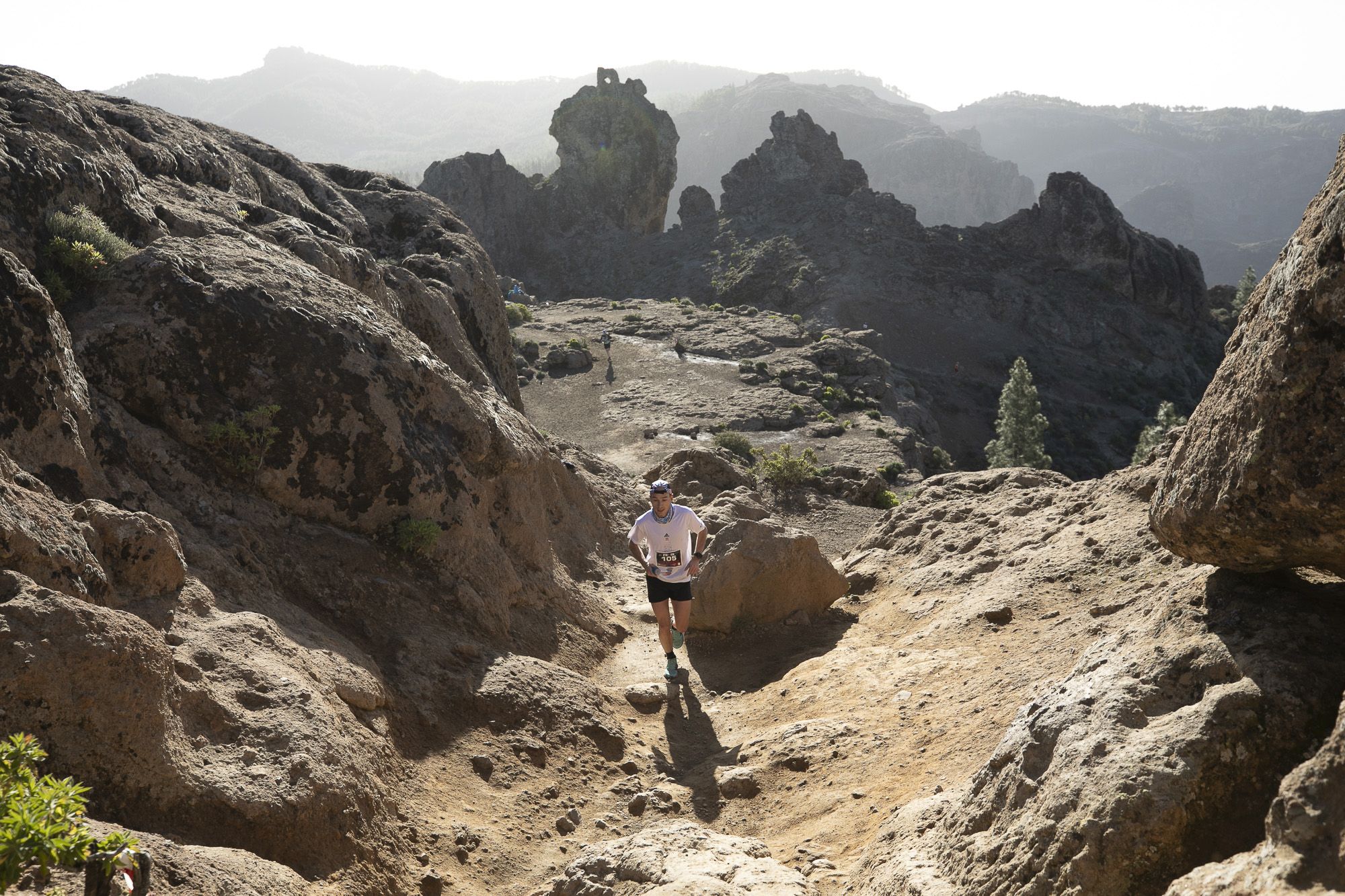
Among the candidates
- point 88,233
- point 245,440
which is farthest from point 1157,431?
point 88,233

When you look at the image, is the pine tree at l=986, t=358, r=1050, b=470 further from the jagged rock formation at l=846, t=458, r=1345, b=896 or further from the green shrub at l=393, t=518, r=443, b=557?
the jagged rock formation at l=846, t=458, r=1345, b=896

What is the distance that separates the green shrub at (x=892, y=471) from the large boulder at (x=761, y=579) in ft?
71.0

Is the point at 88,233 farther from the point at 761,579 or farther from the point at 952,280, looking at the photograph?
the point at 952,280

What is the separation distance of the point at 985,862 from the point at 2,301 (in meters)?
7.70

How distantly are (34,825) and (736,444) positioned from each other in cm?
3224

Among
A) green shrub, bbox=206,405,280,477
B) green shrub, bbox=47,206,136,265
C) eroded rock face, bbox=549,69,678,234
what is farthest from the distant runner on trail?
eroded rock face, bbox=549,69,678,234

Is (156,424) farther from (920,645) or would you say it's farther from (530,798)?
(920,645)

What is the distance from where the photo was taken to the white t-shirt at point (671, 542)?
1029cm

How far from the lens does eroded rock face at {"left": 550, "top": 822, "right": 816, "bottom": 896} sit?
18.0 ft

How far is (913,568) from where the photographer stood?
13.0m

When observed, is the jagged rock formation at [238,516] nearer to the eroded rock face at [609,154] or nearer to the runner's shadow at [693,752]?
the runner's shadow at [693,752]

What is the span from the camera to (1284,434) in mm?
4250

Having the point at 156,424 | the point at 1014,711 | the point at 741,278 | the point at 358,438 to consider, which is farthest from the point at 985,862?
the point at 741,278

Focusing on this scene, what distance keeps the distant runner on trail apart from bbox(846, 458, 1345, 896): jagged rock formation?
14.3 feet
